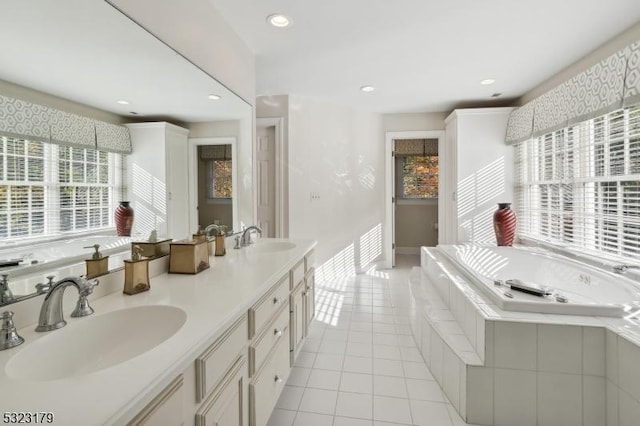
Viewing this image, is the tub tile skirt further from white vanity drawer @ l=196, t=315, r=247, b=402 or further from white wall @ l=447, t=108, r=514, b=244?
white wall @ l=447, t=108, r=514, b=244

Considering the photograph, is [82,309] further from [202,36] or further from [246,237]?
[202,36]

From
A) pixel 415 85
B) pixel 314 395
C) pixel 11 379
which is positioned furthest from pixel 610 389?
pixel 415 85

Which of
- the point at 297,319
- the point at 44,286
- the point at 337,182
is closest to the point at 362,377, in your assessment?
the point at 297,319

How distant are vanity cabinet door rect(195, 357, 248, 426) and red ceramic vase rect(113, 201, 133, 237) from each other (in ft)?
2.56

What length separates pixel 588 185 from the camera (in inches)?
104

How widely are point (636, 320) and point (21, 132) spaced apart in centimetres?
265

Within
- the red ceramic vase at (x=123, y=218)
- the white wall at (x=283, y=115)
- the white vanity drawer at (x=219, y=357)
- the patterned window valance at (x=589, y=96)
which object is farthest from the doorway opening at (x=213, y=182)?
the patterned window valance at (x=589, y=96)

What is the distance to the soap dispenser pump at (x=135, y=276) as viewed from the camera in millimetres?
1178

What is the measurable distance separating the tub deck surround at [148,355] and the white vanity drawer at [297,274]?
10.8 inches

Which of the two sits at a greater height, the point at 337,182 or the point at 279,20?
the point at 279,20

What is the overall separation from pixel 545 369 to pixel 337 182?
120 inches

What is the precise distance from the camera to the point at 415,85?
339 centimetres

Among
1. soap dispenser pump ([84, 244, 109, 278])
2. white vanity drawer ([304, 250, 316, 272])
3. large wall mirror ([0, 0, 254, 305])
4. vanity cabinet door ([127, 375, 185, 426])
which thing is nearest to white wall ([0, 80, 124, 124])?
large wall mirror ([0, 0, 254, 305])

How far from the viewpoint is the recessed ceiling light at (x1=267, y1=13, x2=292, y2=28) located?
6.71 ft
